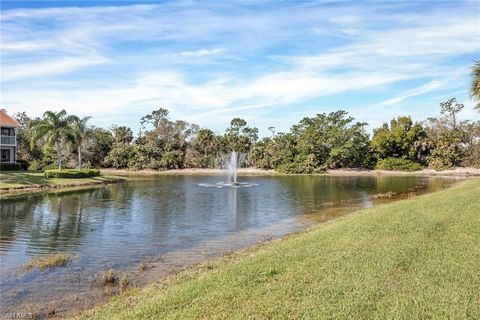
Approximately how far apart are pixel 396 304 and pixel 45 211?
20.2 metres

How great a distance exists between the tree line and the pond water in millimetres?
38635

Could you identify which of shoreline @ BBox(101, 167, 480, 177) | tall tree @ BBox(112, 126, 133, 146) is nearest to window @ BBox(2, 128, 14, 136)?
shoreline @ BBox(101, 167, 480, 177)

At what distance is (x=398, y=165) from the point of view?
6719 centimetres

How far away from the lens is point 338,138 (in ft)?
229

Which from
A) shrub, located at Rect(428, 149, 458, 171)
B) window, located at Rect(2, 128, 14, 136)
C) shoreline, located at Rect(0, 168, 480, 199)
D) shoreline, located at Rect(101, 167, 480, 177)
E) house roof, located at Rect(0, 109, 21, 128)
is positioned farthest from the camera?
shrub, located at Rect(428, 149, 458, 171)

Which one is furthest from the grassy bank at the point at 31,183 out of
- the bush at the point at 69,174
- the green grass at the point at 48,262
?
the green grass at the point at 48,262

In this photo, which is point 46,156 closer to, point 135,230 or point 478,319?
point 135,230

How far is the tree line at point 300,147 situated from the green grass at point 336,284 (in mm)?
56543

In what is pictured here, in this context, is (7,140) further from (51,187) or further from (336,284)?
(336,284)

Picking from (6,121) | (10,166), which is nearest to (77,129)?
(10,166)

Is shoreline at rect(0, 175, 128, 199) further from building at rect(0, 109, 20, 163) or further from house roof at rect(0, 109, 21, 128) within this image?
house roof at rect(0, 109, 21, 128)

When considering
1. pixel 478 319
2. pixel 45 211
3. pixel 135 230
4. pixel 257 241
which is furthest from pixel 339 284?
pixel 45 211

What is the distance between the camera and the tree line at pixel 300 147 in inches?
2589

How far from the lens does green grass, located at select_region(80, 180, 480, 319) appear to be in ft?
20.7
